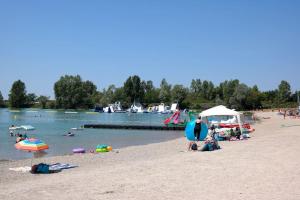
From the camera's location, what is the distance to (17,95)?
18838cm

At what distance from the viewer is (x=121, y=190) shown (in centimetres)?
1019

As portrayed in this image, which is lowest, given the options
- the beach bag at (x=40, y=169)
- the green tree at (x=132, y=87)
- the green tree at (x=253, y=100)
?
the beach bag at (x=40, y=169)

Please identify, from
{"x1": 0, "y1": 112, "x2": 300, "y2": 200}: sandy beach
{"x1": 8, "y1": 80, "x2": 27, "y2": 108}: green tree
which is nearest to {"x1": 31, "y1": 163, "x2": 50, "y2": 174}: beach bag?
{"x1": 0, "y1": 112, "x2": 300, "y2": 200}: sandy beach

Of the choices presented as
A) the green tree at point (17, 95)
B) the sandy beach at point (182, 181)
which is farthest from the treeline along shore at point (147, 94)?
the sandy beach at point (182, 181)

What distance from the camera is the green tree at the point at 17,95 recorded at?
186 m

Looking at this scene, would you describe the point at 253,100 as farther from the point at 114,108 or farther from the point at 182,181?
the point at 182,181

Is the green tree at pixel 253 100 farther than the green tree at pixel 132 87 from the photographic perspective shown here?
No

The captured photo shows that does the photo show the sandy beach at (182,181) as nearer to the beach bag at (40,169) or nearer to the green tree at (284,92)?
the beach bag at (40,169)

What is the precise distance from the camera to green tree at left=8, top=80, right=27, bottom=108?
609 feet

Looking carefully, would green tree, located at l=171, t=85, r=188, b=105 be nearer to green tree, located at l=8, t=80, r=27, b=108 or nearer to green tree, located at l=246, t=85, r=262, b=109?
green tree, located at l=246, t=85, r=262, b=109

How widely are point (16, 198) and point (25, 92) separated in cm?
19109

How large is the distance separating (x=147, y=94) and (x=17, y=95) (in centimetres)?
6487

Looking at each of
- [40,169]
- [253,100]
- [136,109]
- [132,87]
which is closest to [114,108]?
[136,109]

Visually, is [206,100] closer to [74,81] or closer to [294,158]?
[74,81]
